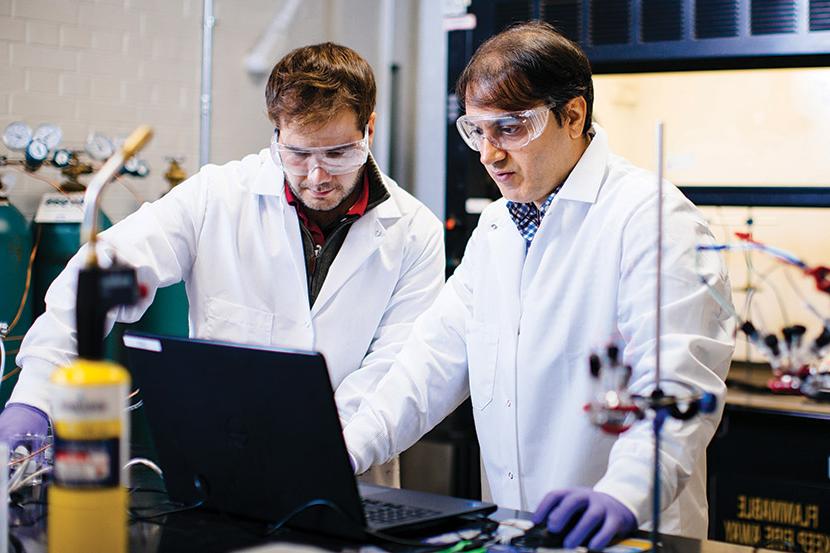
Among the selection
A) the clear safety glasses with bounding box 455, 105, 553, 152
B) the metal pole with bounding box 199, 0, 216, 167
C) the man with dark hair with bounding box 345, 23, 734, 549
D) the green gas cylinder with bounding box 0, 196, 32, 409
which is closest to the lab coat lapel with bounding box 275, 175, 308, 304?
the man with dark hair with bounding box 345, 23, 734, 549

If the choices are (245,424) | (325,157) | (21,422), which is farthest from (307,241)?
(245,424)

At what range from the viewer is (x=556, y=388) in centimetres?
190

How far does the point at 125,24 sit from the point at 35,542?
10.1 ft

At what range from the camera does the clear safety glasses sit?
5.99 ft

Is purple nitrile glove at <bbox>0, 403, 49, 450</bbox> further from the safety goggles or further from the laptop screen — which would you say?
the safety goggles

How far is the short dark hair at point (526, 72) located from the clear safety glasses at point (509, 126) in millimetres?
19

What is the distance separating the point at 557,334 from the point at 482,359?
18 cm

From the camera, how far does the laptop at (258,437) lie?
4.39 feet

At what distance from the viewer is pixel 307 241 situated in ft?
7.62

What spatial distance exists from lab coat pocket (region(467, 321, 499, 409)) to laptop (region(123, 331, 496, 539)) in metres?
0.45

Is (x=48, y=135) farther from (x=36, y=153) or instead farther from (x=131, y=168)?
(x=131, y=168)

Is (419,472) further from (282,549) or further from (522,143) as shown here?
(282,549)

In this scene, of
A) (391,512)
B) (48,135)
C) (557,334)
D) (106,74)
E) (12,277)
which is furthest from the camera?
(106,74)

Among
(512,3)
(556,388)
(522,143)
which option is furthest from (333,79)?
(512,3)
